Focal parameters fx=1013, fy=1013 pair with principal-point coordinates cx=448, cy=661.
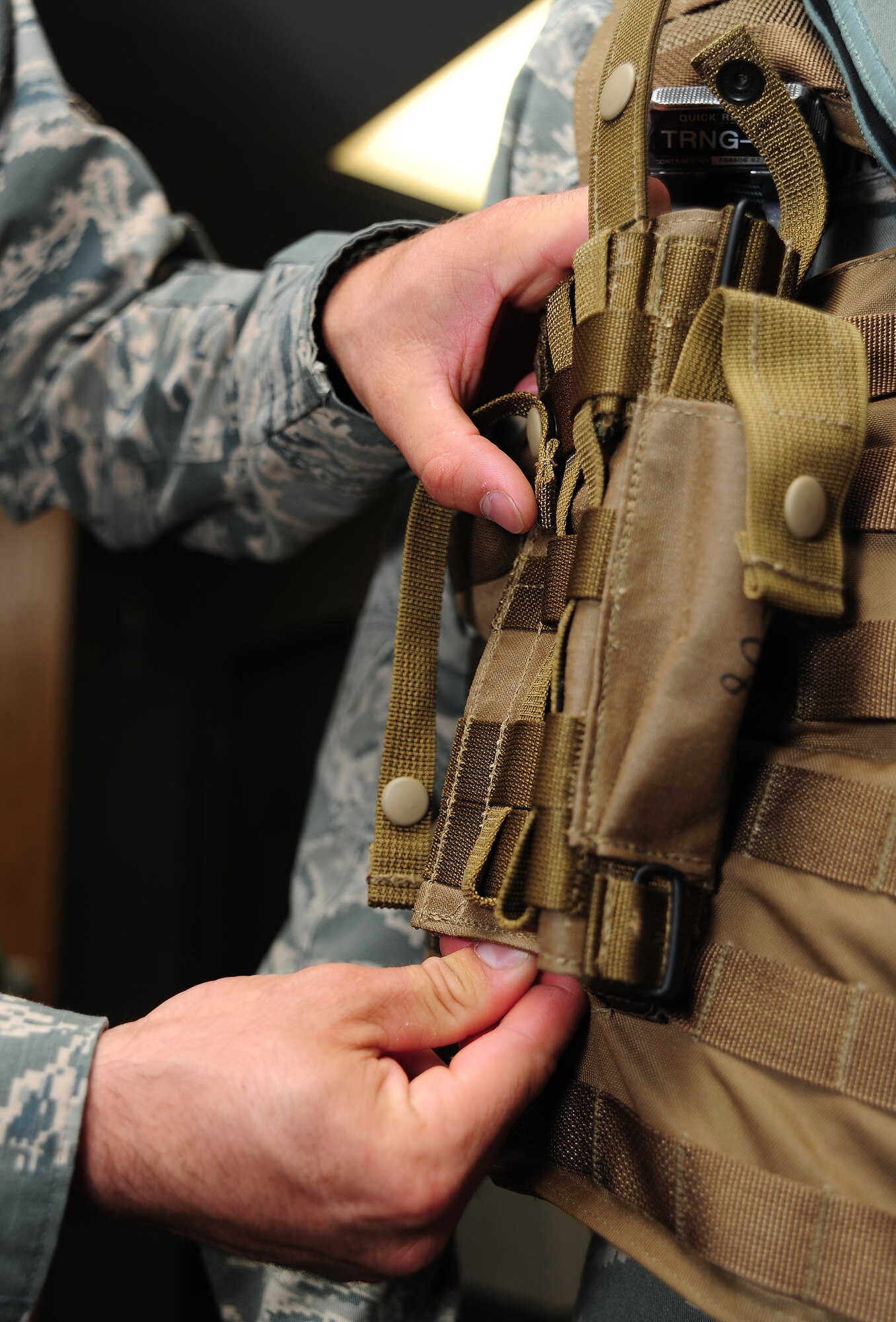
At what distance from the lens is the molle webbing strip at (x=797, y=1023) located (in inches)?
18.9

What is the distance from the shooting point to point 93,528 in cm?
113

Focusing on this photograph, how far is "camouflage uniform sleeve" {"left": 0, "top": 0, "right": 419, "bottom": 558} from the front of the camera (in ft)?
3.08

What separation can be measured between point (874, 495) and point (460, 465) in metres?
0.25

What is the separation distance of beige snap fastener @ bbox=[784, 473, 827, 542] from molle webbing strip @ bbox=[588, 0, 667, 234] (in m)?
0.18

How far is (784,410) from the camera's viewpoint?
0.50 m

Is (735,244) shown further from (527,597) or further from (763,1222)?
(763,1222)

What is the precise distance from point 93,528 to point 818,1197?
3.14 ft

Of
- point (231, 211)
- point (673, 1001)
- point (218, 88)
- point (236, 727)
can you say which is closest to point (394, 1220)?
point (673, 1001)

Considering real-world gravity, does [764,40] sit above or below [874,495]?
above

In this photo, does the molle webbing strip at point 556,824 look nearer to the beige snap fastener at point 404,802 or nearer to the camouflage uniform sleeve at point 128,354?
the beige snap fastener at point 404,802

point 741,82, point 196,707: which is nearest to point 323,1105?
point 741,82

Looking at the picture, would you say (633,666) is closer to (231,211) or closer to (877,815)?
(877,815)

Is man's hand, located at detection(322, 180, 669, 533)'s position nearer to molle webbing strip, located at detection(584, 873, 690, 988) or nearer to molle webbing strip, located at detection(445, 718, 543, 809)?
molle webbing strip, located at detection(445, 718, 543, 809)

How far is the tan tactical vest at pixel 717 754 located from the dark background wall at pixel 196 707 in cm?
196
